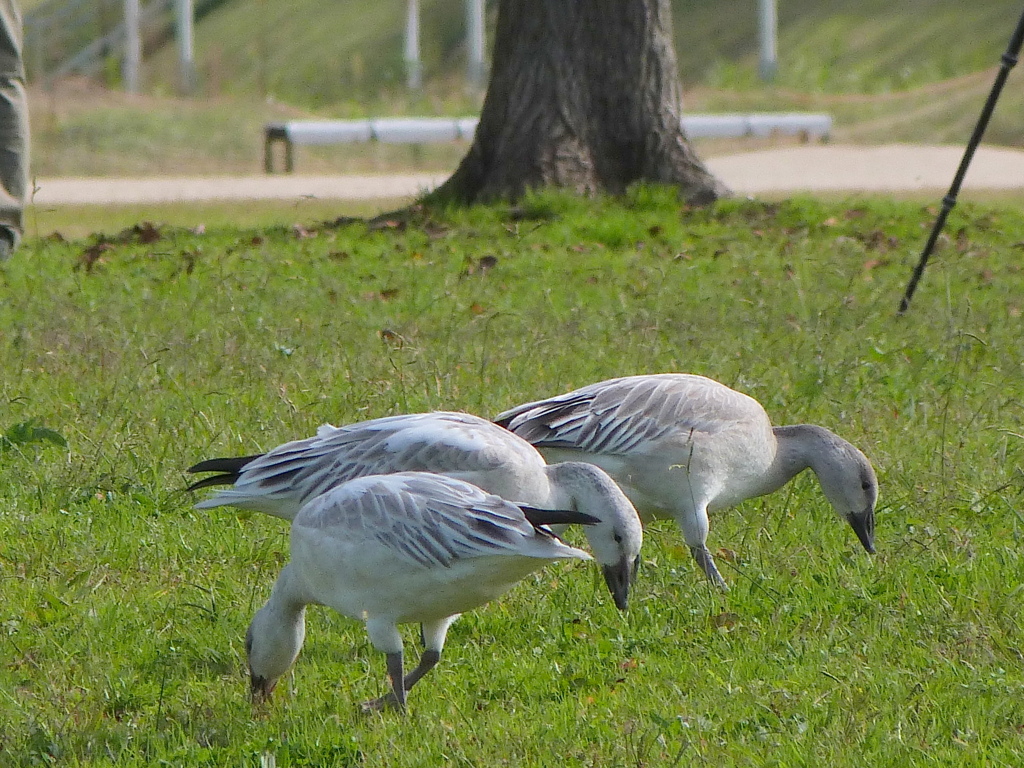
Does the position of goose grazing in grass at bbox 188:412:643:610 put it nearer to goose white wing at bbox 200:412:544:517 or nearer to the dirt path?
goose white wing at bbox 200:412:544:517

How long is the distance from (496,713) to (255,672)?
632 millimetres

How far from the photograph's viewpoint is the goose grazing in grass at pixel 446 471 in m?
3.93

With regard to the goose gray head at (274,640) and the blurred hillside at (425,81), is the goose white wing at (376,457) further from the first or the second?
the blurred hillside at (425,81)

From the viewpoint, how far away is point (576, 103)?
11664mm

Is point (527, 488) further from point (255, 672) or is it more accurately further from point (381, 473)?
point (255, 672)

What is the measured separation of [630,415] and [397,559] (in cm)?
154

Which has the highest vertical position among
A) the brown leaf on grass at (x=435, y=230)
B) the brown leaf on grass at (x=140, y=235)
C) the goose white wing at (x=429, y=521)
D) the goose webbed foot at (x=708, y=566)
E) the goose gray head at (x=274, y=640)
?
the goose white wing at (x=429, y=521)

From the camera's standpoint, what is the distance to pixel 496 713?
379cm

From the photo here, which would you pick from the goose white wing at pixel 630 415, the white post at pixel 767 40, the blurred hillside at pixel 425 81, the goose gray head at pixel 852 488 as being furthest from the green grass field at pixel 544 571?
the white post at pixel 767 40

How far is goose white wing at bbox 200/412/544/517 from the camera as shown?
420 centimetres

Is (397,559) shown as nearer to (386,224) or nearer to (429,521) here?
(429,521)

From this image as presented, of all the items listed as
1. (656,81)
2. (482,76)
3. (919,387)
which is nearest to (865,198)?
(656,81)

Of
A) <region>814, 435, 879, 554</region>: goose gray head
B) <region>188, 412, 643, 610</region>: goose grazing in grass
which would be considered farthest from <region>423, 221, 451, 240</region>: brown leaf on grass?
<region>188, 412, 643, 610</region>: goose grazing in grass

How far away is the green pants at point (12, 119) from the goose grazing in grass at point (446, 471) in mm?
6130
